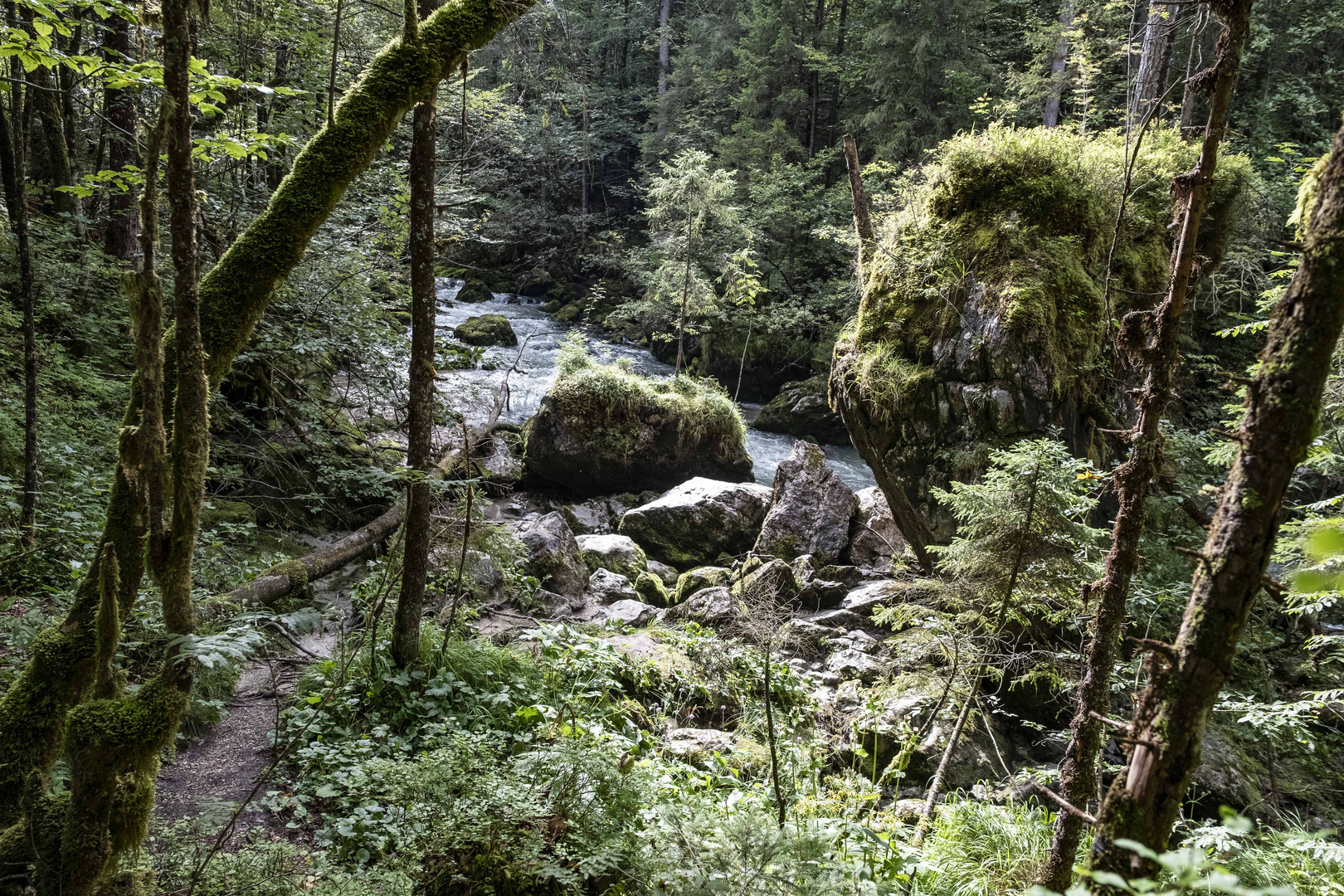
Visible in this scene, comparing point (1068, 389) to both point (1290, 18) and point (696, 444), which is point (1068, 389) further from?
point (1290, 18)

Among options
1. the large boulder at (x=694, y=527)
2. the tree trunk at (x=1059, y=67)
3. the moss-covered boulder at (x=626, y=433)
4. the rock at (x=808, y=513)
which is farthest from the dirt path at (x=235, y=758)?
the tree trunk at (x=1059, y=67)

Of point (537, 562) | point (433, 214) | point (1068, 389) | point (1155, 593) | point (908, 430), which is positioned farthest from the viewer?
point (537, 562)

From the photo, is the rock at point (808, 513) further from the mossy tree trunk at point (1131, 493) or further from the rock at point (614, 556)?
the mossy tree trunk at point (1131, 493)

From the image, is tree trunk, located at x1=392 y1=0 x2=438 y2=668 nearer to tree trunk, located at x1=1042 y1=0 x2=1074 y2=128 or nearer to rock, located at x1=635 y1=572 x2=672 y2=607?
rock, located at x1=635 y1=572 x2=672 y2=607

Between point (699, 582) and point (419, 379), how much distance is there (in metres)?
5.81

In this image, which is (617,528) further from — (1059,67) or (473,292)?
(1059,67)

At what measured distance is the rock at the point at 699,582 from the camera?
9.25 meters

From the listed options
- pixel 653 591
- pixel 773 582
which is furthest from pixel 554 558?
pixel 773 582

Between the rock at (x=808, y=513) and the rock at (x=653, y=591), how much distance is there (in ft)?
6.09

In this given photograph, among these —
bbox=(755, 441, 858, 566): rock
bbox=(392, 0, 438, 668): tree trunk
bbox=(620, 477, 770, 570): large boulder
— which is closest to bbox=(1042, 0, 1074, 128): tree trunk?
bbox=(755, 441, 858, 566): rock

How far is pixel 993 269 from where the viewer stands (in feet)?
24.0

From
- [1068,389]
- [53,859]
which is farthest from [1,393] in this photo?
[1068,389]

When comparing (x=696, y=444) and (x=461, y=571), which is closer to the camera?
(x=461, y=571)

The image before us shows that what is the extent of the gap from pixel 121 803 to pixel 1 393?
5331mm
